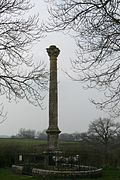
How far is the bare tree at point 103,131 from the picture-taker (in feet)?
167

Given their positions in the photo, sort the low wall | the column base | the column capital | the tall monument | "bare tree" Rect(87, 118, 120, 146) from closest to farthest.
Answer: the low wall, the column base, the tall monument, the column capital, "bare tree" Rect(87, 118, 120, 146)

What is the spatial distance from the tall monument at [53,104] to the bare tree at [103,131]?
24.2 m

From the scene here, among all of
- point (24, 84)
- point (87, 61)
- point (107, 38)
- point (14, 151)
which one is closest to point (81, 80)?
point (87, 61)

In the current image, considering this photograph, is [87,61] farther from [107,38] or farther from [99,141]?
[99,141]

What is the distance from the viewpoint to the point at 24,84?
409 inches

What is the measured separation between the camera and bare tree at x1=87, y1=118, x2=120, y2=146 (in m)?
51.0

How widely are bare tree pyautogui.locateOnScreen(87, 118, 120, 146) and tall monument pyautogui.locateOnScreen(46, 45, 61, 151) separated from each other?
79.4 ft

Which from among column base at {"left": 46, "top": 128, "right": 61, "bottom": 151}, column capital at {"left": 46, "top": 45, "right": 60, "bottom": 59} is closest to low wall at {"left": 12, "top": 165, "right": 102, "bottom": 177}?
column base at {"left": 46, "top": 128, "right": 61, "bottom": 151}

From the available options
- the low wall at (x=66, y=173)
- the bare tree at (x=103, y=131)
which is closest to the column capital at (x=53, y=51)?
the low wall at (x=66, y=173)

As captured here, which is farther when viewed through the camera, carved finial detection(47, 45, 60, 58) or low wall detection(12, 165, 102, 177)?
carved finial detection(47, 45, 60, 58)

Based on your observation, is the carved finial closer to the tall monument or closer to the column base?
the tall monument

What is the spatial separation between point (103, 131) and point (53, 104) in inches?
1055

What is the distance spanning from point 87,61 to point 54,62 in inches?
750

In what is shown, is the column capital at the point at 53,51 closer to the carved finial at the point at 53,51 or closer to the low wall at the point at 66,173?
the carved finial at the point at 53,51
